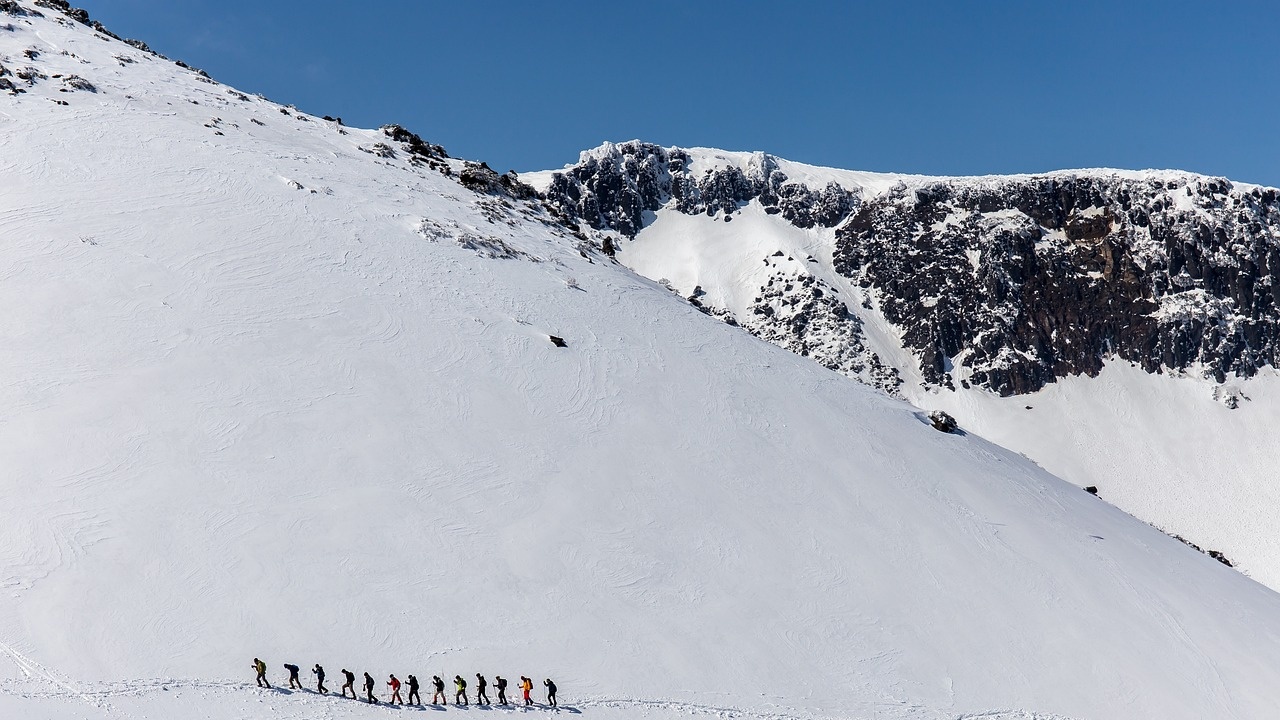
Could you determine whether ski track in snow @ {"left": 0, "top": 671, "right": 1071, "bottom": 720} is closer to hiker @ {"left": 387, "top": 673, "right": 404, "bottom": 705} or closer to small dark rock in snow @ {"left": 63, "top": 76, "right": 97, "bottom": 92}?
hiker @ {"left": 387, "top": 673, "right": 404, "bottom": 705}

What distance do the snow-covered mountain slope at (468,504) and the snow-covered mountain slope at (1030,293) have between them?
3935 inches

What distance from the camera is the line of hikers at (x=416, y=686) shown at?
23.5 metres

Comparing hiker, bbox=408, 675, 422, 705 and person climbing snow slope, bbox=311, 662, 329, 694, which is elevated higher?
person climbing snow slope, bbox=311, 662, 329, 694

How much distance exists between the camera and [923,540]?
3778 centimetres

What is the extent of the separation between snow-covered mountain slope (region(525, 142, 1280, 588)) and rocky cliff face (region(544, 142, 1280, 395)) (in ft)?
1.16

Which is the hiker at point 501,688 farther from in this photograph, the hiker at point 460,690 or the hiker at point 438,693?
the hiker at point 438,693

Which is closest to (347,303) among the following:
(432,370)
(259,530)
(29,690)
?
(432,370)

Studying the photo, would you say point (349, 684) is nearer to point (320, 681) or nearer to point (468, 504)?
point (320, 681)

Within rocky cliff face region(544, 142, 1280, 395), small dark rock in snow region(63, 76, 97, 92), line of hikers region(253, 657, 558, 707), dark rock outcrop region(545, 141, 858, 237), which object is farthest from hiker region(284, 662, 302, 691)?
dark rock outcrop region(545, 141, 858, 237)

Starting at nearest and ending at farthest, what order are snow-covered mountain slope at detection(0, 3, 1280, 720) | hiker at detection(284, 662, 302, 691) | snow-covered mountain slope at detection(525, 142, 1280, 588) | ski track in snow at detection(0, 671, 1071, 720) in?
1. ski track in snow at detection(0, 671, 1071, 720)
2. hiker at detection(284, 662, 302, 691)
3. snow-covered mountain slope at detection(0, 3, 1280, 720)
4. snow-covered mountain slope at detection(525, 142, 1280, 588)

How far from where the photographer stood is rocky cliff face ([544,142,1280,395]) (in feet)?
501

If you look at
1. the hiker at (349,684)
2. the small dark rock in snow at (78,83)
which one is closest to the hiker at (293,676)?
the hiker at (349,684)

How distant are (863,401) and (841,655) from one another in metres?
22.3

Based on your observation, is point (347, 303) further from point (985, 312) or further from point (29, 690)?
point (985, 312)
